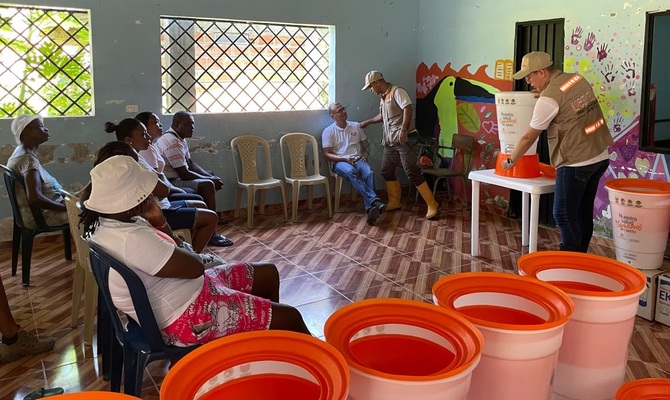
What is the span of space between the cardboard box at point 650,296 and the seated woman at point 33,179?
356 cm

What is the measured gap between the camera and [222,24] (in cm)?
560

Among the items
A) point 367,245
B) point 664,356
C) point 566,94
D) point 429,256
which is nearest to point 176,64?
point 367,245

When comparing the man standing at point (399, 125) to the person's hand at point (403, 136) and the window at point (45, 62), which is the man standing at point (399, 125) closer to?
the person's hand at point (403, 136)

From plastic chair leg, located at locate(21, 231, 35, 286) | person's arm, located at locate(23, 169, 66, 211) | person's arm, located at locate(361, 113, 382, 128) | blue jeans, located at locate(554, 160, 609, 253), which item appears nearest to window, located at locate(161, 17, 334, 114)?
person's arm, located at locate(361, 113, 382, 128)

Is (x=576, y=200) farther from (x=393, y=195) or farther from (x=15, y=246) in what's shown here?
(x=15, y=246)

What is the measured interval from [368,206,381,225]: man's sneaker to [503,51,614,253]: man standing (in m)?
2.01

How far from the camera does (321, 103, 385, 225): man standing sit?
5.79 meters

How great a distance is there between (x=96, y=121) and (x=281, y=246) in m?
1.90

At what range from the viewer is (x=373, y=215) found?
215 inches

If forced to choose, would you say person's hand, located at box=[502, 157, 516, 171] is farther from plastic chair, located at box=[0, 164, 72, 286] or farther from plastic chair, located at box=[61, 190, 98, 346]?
plastic chair, located at box=[0, 164, 72, 286]

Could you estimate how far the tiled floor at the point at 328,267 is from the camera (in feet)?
8.98

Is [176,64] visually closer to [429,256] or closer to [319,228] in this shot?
[319,228]

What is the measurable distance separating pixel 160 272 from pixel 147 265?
48 mm

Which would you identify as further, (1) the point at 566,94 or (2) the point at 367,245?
(2) the point at 367,245
